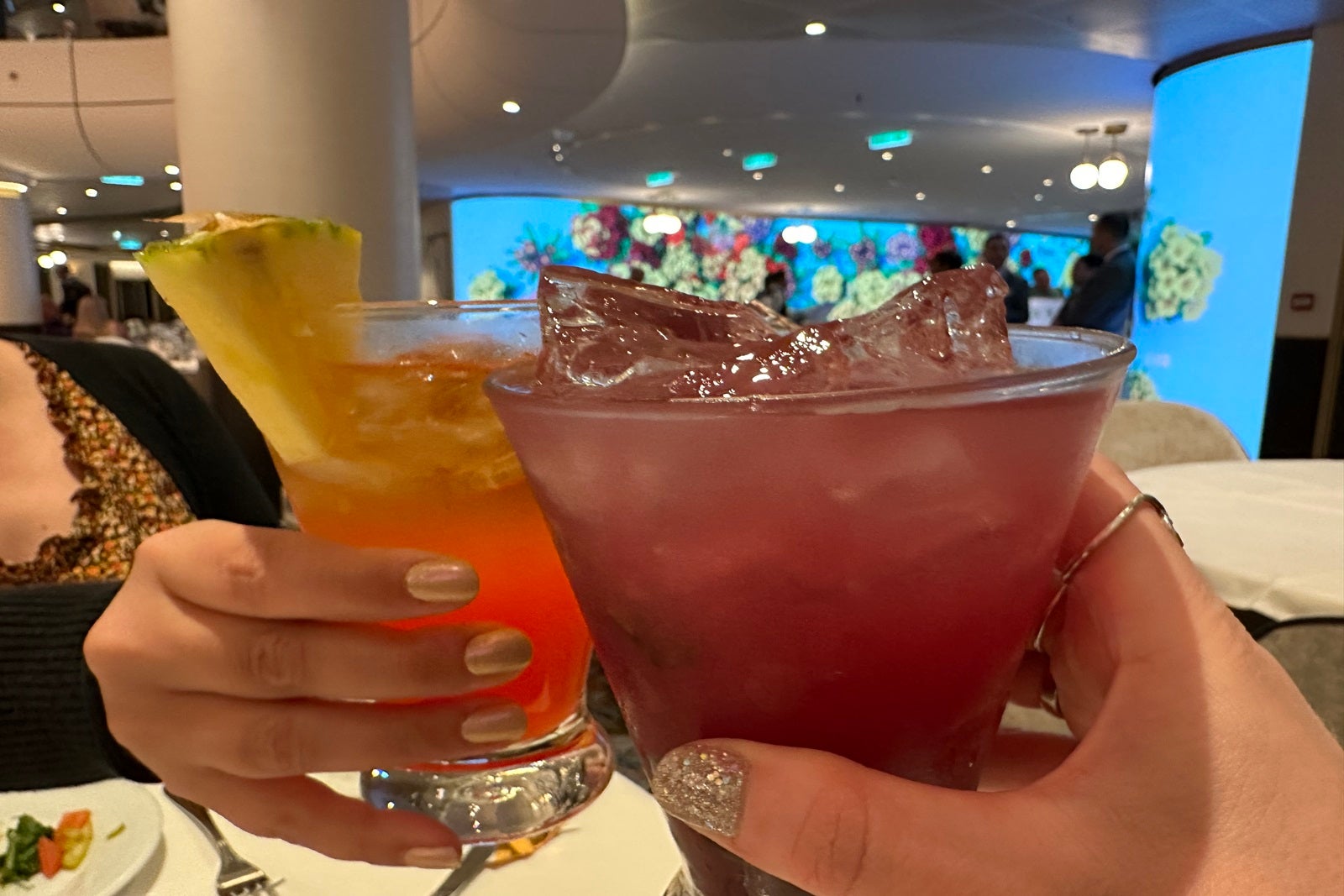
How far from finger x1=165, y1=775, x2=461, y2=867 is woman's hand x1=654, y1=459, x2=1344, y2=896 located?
0.29 m

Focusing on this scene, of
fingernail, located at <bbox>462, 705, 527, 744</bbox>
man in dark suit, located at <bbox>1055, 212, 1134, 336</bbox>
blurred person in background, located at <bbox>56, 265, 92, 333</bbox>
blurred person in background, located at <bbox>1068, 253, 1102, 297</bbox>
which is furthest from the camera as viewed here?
blurred person in background, located at <bbox>56, 265, 92, 333</bbox>

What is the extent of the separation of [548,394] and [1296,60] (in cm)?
648

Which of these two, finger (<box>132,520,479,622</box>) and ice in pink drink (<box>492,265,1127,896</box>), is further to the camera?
finger (<box>132,520,479,622</box>)

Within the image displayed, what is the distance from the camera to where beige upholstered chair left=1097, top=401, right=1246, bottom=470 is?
256 centimetres

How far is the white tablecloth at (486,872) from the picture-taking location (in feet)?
2.67

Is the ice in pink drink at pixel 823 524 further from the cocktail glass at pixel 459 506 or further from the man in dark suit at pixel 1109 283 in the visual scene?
the man in dark suit at pixel 1109 283

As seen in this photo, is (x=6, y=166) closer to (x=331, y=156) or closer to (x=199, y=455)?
(x=331, y=156)

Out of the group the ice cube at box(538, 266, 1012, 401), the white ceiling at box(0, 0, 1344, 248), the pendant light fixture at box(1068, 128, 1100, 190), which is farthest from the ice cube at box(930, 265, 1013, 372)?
the pendant light fixture at box(1068, 128, 1100, 190)

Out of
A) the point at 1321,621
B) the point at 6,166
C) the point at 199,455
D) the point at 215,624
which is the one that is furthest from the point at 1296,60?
the point at 6,166

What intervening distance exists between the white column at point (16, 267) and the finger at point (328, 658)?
5.80 ft

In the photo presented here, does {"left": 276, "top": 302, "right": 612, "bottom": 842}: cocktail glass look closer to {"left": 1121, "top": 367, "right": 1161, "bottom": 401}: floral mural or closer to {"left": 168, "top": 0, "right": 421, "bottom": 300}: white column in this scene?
{"left": 168, "top": 0, "right": 421, "bottom": 300}: white column

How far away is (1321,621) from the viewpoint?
112 centimetres

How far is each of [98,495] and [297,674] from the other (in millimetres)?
1240

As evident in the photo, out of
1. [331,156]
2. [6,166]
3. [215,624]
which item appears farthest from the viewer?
[6,166]
